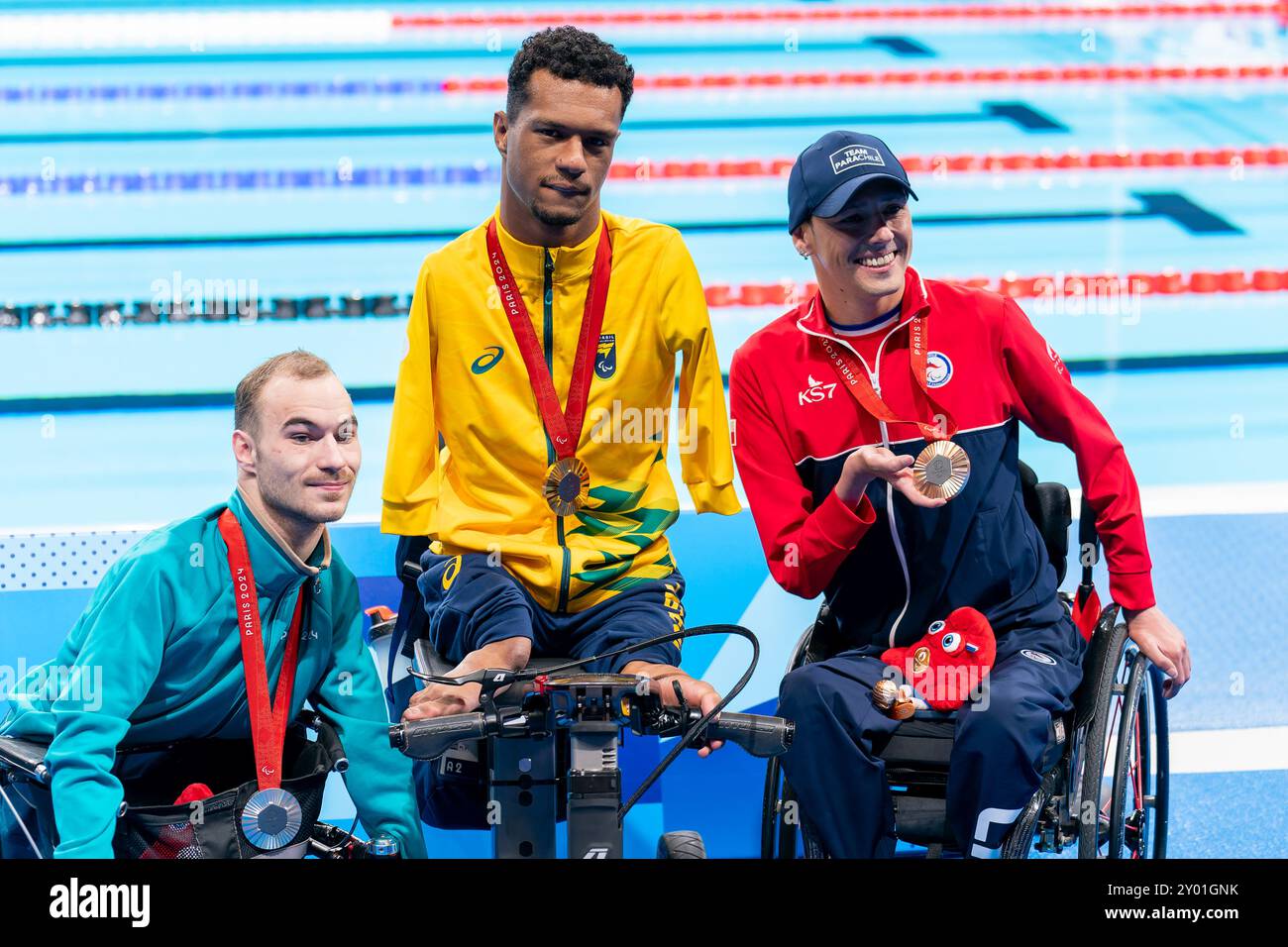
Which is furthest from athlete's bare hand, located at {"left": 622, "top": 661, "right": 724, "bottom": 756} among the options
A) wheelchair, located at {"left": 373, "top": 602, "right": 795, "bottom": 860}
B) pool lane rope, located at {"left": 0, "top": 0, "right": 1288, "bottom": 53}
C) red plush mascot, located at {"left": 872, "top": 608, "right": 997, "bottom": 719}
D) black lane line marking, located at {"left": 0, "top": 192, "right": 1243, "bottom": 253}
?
pool lane rope, located at {"left": 0, "top": 0, "right": 1288, "bottom": 53}

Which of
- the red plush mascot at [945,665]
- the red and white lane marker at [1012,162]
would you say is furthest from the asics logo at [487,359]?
the red and white lane marker at [1012,162]

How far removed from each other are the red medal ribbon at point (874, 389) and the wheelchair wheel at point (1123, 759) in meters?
0.44

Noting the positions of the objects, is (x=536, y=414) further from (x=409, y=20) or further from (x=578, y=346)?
(x=409, y=20)

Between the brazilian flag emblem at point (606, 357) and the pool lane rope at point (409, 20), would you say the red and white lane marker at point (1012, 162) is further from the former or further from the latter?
the brazilian flag emblem at point (606, 357)

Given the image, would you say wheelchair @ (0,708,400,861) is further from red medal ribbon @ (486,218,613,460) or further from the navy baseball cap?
the navy baseball cap

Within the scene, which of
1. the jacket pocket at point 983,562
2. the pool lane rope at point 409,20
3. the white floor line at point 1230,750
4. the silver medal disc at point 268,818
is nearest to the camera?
the silver medal disc at point 268,818

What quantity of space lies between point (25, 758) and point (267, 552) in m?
0.48

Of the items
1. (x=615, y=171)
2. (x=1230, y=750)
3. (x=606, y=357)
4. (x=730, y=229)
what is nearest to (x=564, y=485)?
(x=606, y=357)

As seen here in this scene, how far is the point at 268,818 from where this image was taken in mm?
2473

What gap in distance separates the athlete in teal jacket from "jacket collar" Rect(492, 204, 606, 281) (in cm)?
59

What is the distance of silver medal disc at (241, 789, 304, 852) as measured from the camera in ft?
8.09

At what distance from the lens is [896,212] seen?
8.99 ft

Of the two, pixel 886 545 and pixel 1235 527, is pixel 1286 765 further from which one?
pixel 886 545

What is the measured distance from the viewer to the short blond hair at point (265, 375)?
259 centimetres
